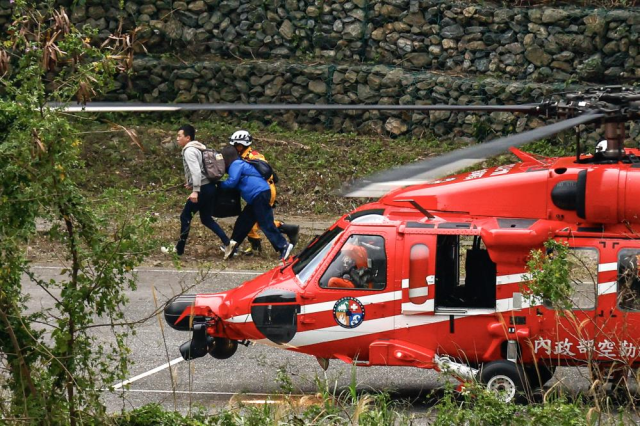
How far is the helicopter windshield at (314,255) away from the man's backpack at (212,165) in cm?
588

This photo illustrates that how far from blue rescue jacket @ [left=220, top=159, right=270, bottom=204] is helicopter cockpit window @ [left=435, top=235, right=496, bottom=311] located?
5722 millimetres

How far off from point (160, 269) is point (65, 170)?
9.75 metres

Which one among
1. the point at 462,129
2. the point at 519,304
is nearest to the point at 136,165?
the point at 462,129

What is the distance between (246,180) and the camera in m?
16.5

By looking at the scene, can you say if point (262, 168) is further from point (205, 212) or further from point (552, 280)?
point (552, 280)

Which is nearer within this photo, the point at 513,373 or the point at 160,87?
the point at 513,373

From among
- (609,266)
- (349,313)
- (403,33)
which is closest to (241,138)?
(349,313)

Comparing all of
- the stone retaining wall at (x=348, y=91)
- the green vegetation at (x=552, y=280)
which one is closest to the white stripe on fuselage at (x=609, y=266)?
the green vegetation at (x=552, y=280)

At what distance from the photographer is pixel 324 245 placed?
11.0 m

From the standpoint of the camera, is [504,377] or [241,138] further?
[241,138]

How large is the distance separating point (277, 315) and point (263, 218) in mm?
5827

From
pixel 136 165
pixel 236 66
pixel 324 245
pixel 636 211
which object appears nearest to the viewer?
pixel 636 211

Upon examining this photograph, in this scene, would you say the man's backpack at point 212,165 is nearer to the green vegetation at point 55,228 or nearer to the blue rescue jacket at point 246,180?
the blue rescue jacket at point 246,180

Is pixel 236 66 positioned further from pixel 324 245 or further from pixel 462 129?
pixel 324 245
